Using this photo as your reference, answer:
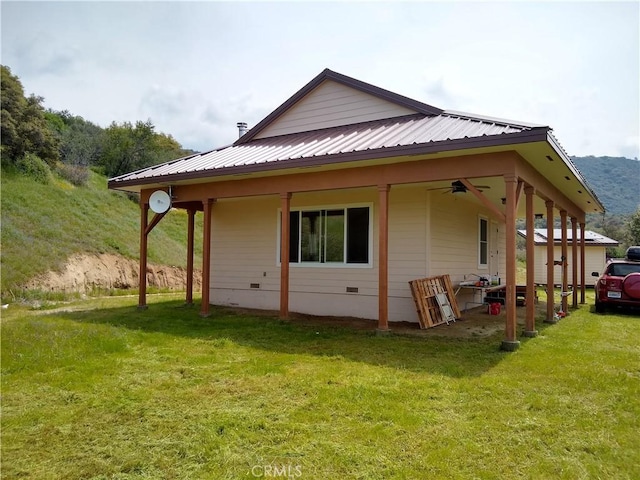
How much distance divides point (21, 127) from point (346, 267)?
15861 millimetres

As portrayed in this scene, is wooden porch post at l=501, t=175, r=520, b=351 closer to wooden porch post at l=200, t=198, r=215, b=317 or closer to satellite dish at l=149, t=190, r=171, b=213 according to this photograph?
wooden porch post at l=200, t=198, r=215, b=317

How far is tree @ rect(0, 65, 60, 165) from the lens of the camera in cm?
1700

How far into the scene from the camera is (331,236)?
9.52m

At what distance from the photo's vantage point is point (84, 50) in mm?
9047

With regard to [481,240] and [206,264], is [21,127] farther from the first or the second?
[481,240]

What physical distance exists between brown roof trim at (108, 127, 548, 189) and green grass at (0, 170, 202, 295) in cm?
593

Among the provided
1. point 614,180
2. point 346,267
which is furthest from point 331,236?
point 614,180

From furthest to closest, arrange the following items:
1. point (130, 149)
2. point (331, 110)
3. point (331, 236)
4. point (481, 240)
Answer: point (130, 149), point (481, 240), point (331, 110), point (331, 236)

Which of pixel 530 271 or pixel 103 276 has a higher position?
pixel 530 271

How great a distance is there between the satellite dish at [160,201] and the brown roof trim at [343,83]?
295 cm

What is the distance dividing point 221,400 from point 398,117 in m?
7.31

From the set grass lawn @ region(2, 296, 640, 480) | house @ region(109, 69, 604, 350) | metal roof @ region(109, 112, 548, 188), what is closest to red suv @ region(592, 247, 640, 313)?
house @ region(109, 69, 604, 350)

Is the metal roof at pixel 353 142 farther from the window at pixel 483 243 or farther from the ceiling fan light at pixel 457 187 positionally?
the window at pixel 483 243

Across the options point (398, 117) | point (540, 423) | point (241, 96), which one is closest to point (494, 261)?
point (398, 117)
